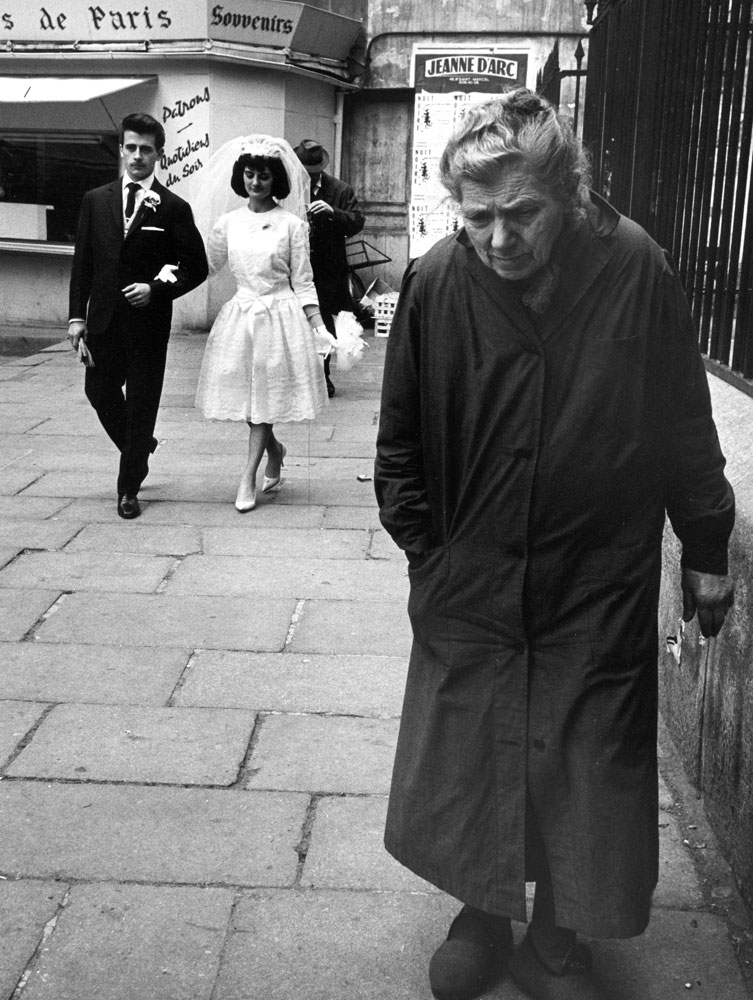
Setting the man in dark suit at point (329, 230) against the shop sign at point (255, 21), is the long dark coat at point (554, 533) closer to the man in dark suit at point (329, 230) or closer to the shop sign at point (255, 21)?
the man in dark suit at point (329, 230)

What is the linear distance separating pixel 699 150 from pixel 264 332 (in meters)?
2.99

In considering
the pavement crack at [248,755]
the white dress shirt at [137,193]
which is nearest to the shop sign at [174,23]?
the white dress shirt at [137,193]

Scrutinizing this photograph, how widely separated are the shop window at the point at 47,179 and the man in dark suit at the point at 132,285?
8.52 m

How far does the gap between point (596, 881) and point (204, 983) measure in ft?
2.74

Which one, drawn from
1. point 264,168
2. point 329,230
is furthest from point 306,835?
point 329,230

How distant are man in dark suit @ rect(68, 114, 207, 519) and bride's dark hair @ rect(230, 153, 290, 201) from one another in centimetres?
30

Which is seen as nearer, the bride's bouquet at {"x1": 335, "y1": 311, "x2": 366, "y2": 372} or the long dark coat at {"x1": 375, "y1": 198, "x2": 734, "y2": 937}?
the long dark coat at {"x1": 375, "y1": 198, "x2": 734, "y2": 937}

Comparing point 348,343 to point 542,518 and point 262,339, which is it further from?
point 542,518

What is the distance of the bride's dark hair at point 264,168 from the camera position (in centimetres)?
616

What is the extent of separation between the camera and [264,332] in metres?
6.46

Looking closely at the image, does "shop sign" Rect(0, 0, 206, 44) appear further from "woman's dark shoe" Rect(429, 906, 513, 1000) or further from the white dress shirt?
"woman's dark shoe" Rect(429, 906, 513, 1000)

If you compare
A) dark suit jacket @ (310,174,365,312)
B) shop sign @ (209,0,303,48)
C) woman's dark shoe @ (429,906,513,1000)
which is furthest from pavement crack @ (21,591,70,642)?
shop sign @ (209,0,303,48)

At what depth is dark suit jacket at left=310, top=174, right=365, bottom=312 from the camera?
9398 mm

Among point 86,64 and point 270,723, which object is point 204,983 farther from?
point 86,64
